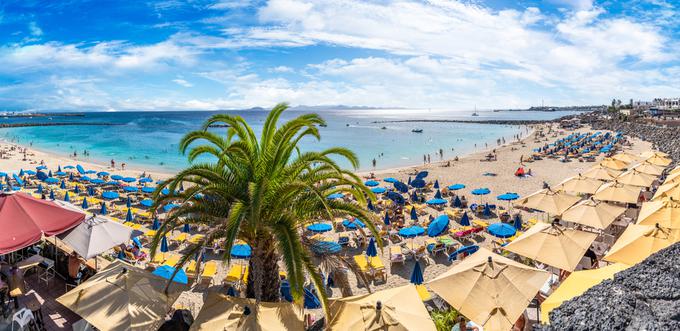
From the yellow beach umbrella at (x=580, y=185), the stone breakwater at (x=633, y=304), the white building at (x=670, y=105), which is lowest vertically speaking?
the yellow beach umbrella at (x=580, y=185)

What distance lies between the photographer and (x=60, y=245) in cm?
1064

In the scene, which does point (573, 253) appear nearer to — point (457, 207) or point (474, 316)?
point (474, 316)

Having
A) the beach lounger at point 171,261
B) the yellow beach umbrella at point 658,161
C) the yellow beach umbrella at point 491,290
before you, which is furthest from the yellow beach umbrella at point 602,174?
the beach lounger at point 171,261

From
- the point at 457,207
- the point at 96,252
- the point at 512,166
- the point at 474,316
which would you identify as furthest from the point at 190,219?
the point at 512,166

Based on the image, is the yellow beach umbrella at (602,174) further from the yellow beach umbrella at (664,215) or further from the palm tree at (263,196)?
the palm tree at (263,196)

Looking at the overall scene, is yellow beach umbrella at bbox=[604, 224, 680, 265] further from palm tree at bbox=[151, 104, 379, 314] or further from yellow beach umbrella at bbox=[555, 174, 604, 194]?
yellow beach umbrella at bbox=[555, 174, 604, 194]

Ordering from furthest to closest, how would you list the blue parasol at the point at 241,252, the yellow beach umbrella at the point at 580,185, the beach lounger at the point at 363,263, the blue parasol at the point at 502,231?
the yellow beach umbrella at the point at 580,185
the blue parasol at the point at 502,231
the beach lounger at the point at 363,263
the blue parasol at the point at 241,252

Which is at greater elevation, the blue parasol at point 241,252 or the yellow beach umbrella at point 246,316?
the yellow beach umbrella at point 246,316

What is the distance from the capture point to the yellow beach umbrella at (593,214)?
12.6m

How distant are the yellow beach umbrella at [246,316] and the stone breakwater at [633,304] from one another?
164 inches

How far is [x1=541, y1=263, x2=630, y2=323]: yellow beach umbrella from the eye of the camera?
22.5 ft

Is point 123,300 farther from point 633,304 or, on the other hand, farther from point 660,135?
point 660,135

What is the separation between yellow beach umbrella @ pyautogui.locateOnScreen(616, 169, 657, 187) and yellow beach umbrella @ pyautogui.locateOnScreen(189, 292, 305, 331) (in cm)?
1832

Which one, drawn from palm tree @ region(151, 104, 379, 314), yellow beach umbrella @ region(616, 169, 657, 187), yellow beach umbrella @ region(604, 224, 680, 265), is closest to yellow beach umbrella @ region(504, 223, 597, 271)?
yellow beach umbrella @ region(604, 224, 680, 265)
